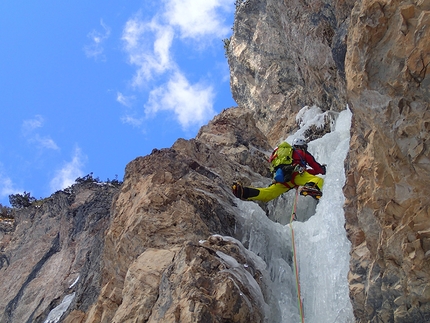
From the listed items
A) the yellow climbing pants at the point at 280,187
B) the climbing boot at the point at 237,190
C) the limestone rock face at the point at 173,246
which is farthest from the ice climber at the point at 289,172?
the limestone rock face at the point at 173,246

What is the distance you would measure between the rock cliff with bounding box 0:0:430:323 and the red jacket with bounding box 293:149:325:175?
139 cm

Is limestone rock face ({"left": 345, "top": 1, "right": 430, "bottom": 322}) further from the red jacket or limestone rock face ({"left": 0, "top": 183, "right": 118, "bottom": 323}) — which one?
limestone rock face ({"left": 0, "top": 183, "right": 118, "bottom": 323})

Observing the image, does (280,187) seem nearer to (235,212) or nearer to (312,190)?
(312,190)

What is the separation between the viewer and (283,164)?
8.61m

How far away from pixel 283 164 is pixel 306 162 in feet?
1.63

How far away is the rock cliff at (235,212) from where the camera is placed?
161 inches

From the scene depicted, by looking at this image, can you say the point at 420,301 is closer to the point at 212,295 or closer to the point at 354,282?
the point at 354,282

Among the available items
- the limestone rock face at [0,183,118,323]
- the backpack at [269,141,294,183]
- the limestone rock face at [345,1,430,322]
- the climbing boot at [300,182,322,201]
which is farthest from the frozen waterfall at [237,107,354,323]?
the limestone rock face at [0,183,118,323]

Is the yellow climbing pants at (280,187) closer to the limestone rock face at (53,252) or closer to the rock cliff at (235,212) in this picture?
the rock cliff at (235,212)

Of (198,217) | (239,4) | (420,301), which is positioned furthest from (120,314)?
(239,4)

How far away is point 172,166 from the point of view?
8133mm

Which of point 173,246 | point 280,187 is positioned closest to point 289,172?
point 280,187

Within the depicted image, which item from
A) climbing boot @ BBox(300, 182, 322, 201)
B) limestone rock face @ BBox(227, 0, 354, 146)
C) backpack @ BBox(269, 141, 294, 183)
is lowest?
climbing boot @ BBox(300, 182, 322, 201)

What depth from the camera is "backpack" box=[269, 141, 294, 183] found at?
8578mm
